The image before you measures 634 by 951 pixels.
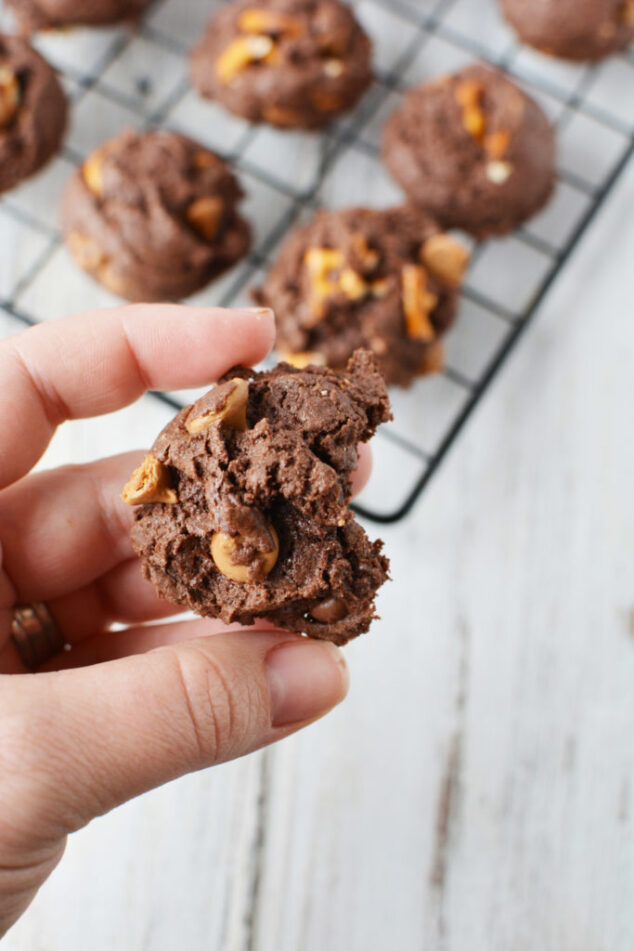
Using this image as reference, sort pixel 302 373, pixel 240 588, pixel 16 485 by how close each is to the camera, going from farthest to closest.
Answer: pixel 16 485 < pixel 302 373 < pixel 240 588

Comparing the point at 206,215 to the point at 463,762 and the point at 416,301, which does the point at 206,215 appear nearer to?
the point at 416,301

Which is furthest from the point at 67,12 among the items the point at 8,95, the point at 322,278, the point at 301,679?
the point at 301,679

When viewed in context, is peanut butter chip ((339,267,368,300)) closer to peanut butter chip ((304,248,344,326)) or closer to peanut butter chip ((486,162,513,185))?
peanut butter chip ((304,248,344,326))

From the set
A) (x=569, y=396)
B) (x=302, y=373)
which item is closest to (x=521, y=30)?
(x=569, y=396)

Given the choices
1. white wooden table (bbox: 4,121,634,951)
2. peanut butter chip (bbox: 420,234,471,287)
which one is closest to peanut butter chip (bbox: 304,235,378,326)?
peanut butter chip (bbox: 420,234,471,287)

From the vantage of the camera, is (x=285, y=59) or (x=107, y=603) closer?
(x=107, y=603)

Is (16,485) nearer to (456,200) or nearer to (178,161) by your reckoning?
(178,161)
